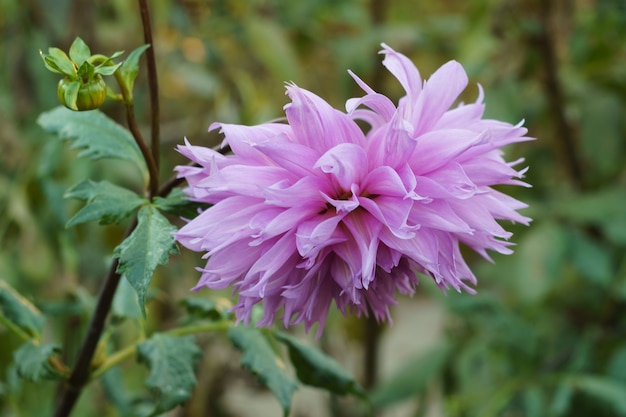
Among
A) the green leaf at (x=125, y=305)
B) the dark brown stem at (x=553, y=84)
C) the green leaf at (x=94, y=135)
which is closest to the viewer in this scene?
the green leaf at (x=94, y=135)

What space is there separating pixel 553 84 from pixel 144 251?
1.06m

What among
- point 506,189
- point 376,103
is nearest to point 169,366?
point 376,103

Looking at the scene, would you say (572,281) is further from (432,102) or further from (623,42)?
(432,102)

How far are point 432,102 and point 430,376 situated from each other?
0.99 meters

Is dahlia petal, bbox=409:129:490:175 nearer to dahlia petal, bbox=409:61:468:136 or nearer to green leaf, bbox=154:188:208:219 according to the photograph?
dahlia petal, bbox=409:61:468:136

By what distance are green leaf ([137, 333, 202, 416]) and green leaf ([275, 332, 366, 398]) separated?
0.25ft

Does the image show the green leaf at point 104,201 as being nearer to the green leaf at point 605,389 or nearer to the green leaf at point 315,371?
the green leaf at point 315,371

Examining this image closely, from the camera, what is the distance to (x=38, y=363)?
543mm

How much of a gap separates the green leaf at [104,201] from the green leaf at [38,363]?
0.13m

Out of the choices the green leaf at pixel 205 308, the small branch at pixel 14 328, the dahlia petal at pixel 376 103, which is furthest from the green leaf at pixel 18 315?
the dahlia petal at pixel 376 103

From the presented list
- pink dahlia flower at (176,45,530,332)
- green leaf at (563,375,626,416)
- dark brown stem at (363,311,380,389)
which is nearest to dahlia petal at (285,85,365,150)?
pink dahlia flower at (176,45,530,332)

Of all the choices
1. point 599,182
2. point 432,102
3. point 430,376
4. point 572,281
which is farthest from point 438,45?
point 432,102

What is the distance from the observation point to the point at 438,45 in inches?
60.7

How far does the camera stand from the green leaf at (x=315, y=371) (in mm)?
615
